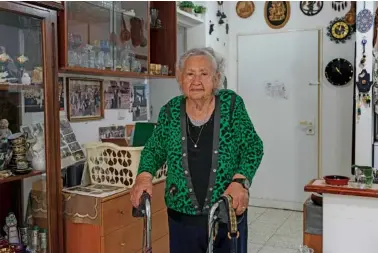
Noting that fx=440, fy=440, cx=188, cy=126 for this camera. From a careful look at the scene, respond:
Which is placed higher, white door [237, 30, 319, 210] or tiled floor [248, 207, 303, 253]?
white door [237, 30, 319, 210]

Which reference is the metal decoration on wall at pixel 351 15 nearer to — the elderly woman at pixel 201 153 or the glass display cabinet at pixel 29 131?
the elderly woman at pixel 201 153

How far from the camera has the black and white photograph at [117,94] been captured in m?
3.32

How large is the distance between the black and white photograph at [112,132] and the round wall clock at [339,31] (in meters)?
2.35

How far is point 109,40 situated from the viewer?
296 centimetres

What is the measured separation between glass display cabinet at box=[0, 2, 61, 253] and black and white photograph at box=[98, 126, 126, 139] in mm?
931

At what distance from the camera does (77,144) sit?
9.38ft

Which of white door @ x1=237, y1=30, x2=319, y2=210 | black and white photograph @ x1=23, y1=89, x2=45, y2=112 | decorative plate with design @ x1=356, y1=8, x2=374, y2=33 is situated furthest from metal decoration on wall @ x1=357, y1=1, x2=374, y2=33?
black and white photograph @ x1=23, y1=89, x2=45, y2=112

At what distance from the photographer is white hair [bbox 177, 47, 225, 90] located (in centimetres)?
179

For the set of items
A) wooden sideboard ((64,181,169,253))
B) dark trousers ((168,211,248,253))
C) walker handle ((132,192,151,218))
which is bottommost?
wooden sideboard ((64,181,169,253))

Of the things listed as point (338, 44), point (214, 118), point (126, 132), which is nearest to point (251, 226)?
point (126, 132)

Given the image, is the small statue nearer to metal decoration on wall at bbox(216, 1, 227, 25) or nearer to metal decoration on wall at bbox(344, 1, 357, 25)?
metal decoration on wall at bbox(216, 1, 227, 25)

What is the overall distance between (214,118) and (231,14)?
133 inches

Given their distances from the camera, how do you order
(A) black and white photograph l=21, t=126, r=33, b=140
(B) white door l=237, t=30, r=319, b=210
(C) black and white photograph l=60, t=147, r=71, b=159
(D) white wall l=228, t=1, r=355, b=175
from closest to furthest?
(A) black and white photograph l=21, t=126, r=33, b=140 < (C) black and white photograph l=60, t=147, r=71, b=159 < (D) white wall l=228, t=1, r=355, b=175 < (B) white door l=237, t=30, r=319, b=210

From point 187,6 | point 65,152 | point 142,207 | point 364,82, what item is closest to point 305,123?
point 364,82
